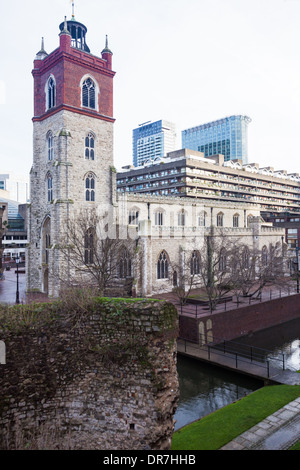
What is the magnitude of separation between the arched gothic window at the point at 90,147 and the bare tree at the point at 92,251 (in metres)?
5.73

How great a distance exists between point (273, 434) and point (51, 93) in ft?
113

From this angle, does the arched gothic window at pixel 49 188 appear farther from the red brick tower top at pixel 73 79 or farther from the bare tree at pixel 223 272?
the bare tree at pixel 223 272

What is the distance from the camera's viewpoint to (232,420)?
1294cm

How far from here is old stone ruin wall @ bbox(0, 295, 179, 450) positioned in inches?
347

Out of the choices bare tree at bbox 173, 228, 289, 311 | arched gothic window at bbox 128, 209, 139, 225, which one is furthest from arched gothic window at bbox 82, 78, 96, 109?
bare tree at bbox 173, 228, 289, 311

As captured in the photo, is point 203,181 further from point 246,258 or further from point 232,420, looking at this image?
point 232,420

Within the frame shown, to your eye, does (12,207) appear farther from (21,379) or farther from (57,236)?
(21,379)

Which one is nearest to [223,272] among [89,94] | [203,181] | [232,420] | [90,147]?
[232,420]

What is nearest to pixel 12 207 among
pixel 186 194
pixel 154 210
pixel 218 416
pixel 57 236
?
pixel 186 194

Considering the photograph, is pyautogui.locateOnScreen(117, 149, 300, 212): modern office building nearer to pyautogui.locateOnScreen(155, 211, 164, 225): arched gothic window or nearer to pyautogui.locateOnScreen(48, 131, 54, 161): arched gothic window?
pyautogui.locateOnScreen(155, 211, 164, 225): arched gothic window

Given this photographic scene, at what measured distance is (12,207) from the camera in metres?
90.9

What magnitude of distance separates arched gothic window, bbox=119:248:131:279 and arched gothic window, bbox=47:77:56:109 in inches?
670

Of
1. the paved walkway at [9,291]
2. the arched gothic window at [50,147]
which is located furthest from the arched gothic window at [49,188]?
the paved walkway at [9,291]
